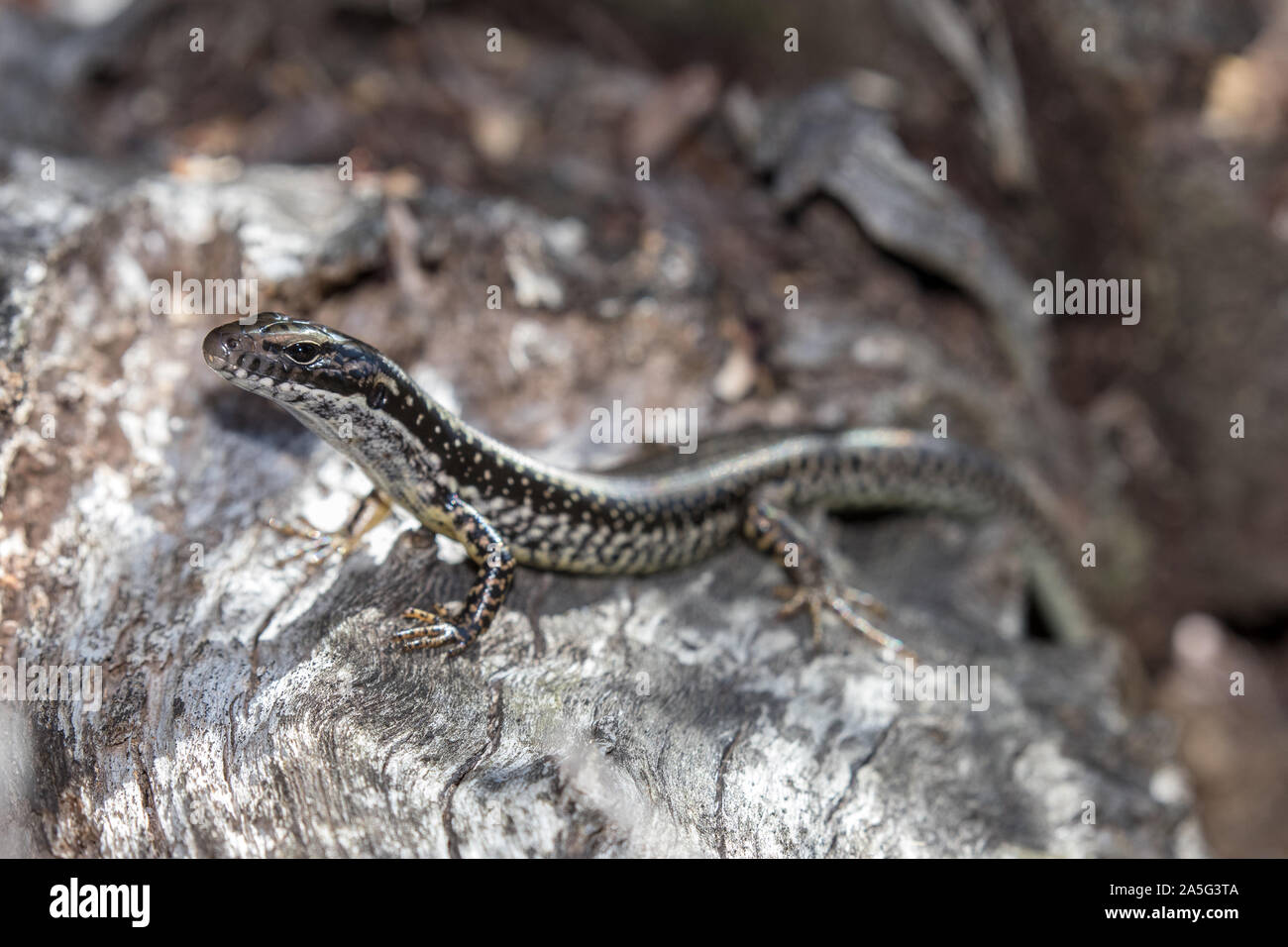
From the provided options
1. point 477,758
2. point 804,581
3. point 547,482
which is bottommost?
point 477,758

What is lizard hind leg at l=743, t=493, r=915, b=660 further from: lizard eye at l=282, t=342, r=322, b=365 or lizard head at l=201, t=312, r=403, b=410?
lizard eye at l=282, t=342, r=322, b=365

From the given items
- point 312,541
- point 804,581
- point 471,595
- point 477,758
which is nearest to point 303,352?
point 312,541

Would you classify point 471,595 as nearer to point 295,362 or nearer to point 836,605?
point 295,362

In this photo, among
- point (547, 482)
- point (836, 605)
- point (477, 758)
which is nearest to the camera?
point (477, 758)

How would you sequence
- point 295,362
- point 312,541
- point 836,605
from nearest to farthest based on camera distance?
point 295,362 < point 312,541 < point 836,605

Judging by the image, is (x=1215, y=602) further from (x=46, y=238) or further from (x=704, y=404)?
(x=46, y=238)

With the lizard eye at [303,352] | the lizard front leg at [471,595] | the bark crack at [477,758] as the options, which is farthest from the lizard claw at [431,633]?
the lizard eye at [303,352]

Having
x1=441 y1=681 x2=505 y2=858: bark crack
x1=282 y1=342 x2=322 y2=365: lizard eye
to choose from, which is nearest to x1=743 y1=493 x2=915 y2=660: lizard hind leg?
x1=441 y1=681 x2=505 y2=858: bark crack
